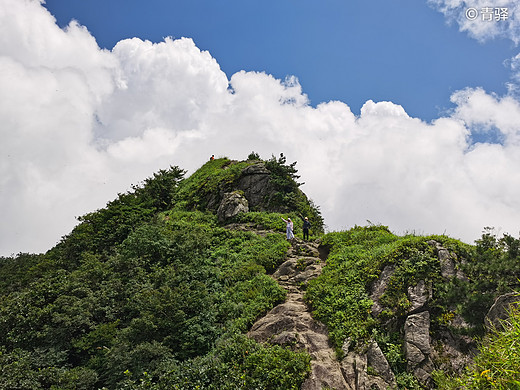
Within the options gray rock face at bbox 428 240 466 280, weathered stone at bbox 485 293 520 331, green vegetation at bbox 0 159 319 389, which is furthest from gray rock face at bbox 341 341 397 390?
gray rock face at bbox 428 240 466 280

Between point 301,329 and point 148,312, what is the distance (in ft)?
22.7

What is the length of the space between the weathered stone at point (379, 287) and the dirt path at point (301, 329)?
2.35m

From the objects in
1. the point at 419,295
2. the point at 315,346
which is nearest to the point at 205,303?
the point at 315,346

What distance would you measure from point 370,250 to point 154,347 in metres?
12.0

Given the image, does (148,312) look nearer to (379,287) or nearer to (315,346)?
(315,346)

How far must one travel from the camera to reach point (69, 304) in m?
17.4

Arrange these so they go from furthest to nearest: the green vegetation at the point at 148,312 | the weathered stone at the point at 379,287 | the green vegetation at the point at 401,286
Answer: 1. the weathered stone at the point at 379,287
2. the green vegetation at the point at 148,312
3. the green vegetation at the point at 401,286

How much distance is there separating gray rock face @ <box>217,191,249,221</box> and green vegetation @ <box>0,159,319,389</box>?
2.62 metres

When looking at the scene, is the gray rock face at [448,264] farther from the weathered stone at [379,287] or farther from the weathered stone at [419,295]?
the weathered stone at [379,287]

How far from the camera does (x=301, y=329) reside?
14.4m

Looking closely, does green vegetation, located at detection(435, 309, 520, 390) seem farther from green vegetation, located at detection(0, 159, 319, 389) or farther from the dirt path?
green vegetation, located at detection(0, 159, 319, 389)

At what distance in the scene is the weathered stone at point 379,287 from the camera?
563 inches

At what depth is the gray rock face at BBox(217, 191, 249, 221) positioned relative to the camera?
94.7ft

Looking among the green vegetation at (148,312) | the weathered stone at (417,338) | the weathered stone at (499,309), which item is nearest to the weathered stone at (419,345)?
the weathered stone at (417,338)
